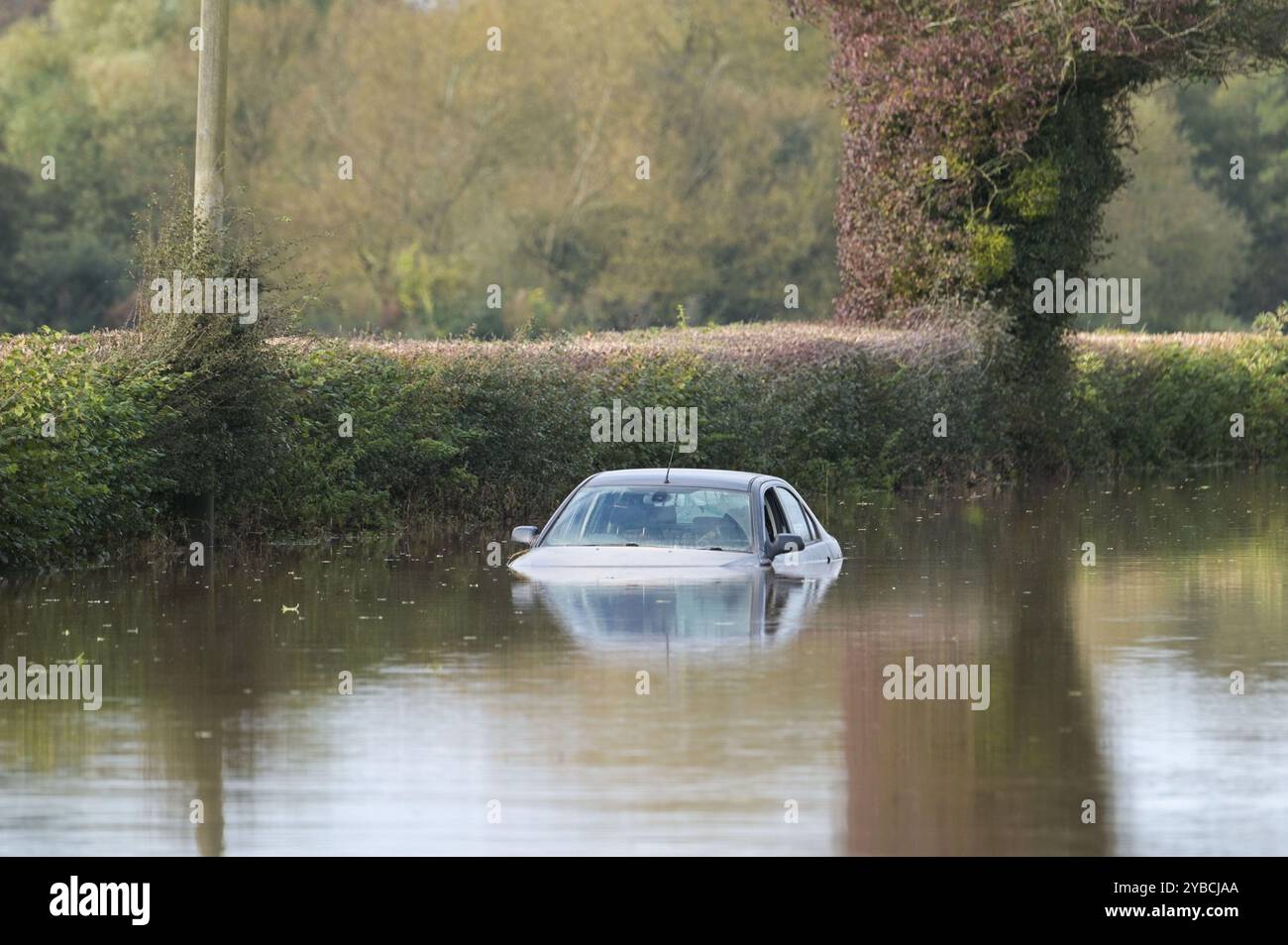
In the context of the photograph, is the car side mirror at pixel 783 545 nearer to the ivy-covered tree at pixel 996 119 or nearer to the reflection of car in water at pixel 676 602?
the reflection of car in water at pixel 676 602

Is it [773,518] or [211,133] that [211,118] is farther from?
[773,518]

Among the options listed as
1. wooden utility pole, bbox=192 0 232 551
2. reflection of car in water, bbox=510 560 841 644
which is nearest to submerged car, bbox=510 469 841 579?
reflection of car in water, bbox=510 560 841 644

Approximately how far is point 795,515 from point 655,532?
2.16m

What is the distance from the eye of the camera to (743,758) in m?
12.3

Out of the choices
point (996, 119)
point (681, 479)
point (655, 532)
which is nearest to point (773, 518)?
point (681, 479)

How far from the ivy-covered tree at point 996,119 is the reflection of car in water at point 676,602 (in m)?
17.9

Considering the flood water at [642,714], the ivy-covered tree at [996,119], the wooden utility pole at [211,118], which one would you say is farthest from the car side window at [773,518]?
the ivy-covered tree at [996,119]

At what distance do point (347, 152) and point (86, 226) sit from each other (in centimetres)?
858

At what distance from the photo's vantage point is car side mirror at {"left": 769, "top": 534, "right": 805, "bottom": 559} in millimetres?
20547

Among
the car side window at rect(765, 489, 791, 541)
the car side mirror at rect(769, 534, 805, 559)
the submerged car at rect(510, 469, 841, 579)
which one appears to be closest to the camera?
the submerged car at rect(510, 469, 841, 579)

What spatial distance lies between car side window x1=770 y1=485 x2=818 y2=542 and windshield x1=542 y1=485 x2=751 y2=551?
0.70m

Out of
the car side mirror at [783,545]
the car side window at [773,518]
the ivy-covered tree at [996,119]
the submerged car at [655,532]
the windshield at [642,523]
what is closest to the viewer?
the submerged car at [655,532]

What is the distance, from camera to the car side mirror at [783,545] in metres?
20.5

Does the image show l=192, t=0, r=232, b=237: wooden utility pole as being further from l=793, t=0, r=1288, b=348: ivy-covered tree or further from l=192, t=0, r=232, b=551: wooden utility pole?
l=793, t=0, r=1288, b=348: ivy-covered tree
